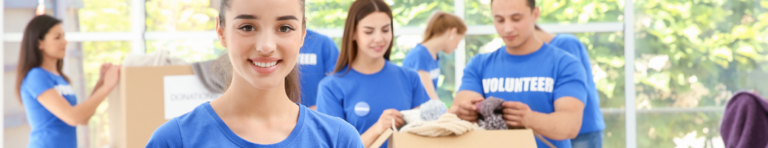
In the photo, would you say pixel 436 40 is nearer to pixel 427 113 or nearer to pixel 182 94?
pixel 182 94

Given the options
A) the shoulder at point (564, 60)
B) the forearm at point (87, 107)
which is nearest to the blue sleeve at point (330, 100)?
the shoulder at point (564, 60)

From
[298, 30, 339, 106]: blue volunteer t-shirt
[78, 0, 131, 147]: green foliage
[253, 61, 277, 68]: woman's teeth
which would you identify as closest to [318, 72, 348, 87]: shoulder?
[298, 30, 339, 106]: blue volunteer t-shirt

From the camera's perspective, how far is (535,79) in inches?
66.8

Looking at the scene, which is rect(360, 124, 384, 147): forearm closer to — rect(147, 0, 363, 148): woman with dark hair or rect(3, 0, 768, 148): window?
rect(147, 0, 363, 148): woman with dark hair

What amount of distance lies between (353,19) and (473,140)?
735 mm

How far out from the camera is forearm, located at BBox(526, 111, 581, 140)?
149 cm

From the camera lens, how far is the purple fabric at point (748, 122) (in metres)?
1.63

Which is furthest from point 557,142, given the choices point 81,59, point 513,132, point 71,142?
point 81,59

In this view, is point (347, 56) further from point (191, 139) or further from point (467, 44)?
point (467, 44)

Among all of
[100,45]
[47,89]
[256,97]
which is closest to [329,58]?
[47,89]

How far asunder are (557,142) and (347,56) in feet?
2.56

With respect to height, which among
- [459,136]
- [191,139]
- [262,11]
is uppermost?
[262,11]

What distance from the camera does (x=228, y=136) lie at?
2.35 ft

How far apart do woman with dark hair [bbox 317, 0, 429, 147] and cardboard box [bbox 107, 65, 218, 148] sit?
2.74ft
